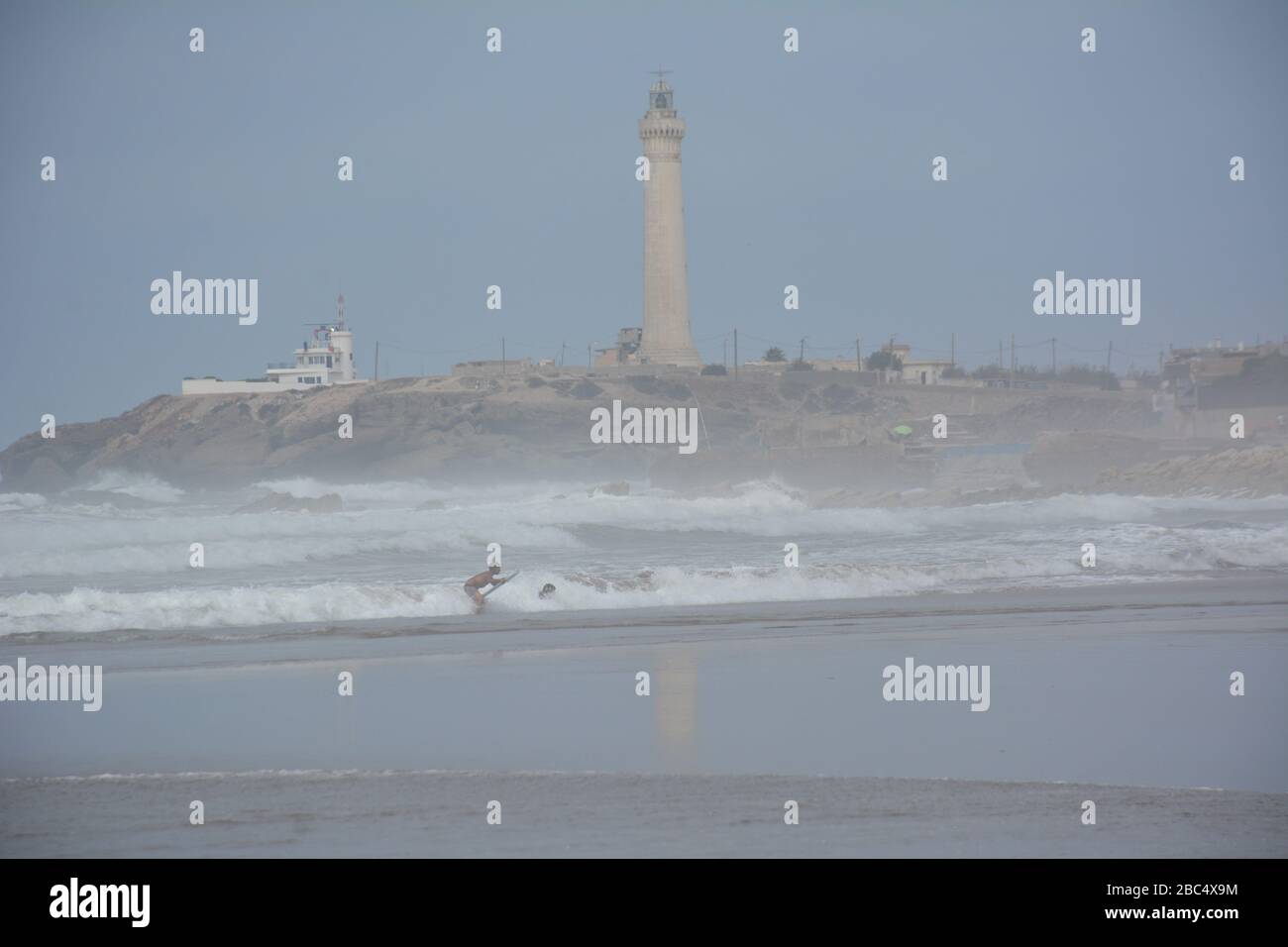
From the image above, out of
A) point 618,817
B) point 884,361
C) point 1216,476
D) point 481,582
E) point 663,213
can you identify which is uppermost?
point 663,213

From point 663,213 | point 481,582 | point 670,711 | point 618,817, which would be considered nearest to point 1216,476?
point 481,582

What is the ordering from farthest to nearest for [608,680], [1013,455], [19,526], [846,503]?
[1013,455] < [846,503] < [19,526] < [608,680]

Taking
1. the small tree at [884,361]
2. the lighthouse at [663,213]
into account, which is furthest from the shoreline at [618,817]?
the small tree at [884,361]

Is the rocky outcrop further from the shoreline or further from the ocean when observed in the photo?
the shoreline

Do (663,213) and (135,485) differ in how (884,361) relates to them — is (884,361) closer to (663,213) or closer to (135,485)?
(663,213)

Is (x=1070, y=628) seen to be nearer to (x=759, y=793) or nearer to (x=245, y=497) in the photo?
(x=759, y=793)

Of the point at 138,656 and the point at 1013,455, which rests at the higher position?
the point at 1013,455

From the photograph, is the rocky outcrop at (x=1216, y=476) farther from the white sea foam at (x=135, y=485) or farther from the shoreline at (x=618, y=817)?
the white sea foam at (x=135, y=485)
